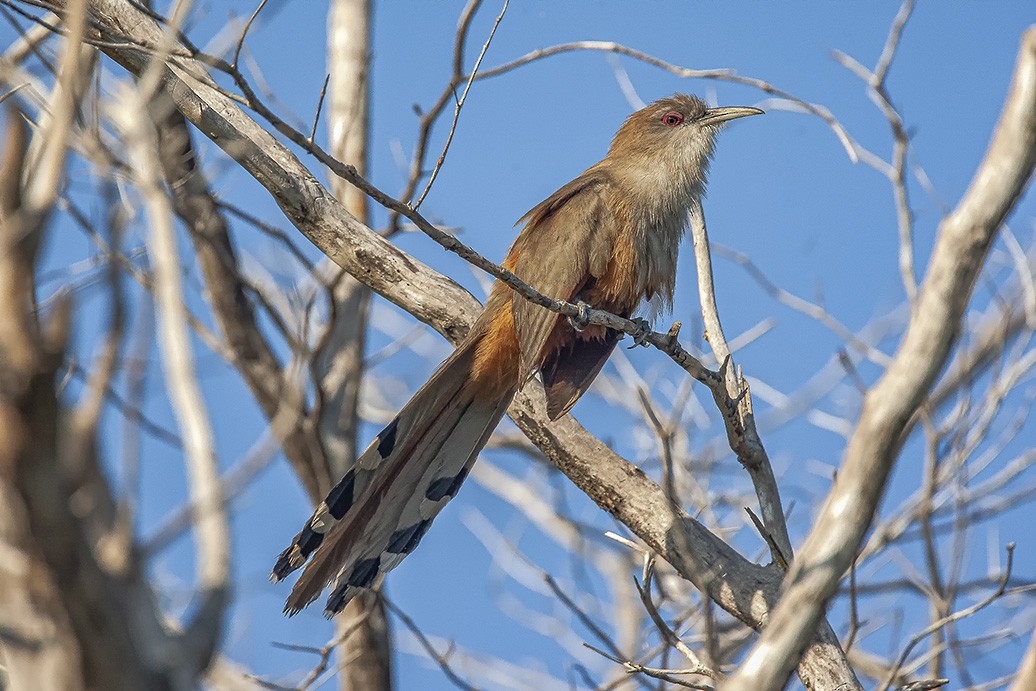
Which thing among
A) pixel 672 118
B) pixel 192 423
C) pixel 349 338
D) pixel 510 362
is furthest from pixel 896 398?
pixel 349 338

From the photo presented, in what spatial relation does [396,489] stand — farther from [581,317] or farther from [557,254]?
[557,254]

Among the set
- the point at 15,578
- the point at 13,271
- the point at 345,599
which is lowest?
the point at 15,578

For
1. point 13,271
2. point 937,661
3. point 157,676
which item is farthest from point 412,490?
point 13,271

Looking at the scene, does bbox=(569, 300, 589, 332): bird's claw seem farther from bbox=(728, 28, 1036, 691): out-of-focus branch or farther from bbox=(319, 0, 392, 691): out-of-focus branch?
Result: bbox=(728, 28, 1036, 691): out-of-focus branch

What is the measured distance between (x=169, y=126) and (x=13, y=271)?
411 centimetres

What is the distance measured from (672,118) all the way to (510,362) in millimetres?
1823

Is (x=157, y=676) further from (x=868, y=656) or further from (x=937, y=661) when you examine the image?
(x=868, y=656)

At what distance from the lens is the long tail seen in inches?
161

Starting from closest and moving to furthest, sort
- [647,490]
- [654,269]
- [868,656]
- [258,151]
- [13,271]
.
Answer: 1. [13,271]
2. [258,151]
3. [647,490]
4. [654,269]
5. [868,656]

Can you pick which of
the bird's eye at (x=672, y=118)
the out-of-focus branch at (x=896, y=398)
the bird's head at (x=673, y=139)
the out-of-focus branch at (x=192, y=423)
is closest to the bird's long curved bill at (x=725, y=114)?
the bird's head at (x=673, y=139)

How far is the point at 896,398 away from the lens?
2.20m

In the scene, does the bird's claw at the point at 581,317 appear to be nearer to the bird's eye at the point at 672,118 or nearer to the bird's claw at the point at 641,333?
the bird's claw at the point at 641,333

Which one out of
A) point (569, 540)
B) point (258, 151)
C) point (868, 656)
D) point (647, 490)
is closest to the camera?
point (258, 151)

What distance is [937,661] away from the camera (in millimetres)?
4445
